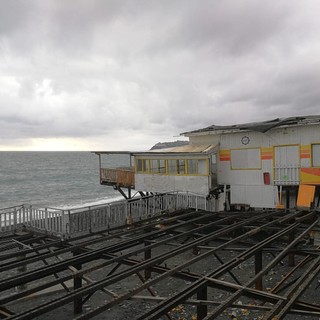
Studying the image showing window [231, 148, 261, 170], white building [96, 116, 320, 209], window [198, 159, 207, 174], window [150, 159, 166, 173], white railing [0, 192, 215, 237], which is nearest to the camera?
white railing [0, 192, 215, 237]

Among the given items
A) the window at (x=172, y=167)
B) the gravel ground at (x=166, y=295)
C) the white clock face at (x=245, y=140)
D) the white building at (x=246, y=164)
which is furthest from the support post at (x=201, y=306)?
the window at (x=172, y=167)

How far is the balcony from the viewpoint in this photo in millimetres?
26219

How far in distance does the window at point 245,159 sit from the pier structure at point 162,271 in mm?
3221

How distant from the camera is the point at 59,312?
9.87 metres

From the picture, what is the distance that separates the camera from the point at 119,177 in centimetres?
2706

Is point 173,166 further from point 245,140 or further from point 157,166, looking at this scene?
point 245,140

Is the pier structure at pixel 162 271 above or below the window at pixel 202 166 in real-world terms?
below

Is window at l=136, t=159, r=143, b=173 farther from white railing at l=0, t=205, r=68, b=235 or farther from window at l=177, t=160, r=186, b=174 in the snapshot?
white railing at l=0, t=205, r=68, b=235

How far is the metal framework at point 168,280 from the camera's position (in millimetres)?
6305

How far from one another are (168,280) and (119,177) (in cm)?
1546

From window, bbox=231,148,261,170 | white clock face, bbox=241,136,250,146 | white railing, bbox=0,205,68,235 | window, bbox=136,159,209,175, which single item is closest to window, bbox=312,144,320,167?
window, bbox=231,148,261,170

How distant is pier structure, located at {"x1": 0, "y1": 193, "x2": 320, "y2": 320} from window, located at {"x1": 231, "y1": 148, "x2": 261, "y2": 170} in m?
3.22

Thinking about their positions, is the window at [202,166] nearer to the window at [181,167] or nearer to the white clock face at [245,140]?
the window at [181,167]

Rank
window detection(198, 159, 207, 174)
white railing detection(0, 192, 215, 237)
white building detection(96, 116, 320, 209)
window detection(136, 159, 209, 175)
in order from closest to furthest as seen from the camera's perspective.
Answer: white railing detection(0, 192, 215, 237) → white building detection(96, 116, 320, 209) → window detection(198, 159, 207, 174) → window detection(136, 159, 209, 175)
